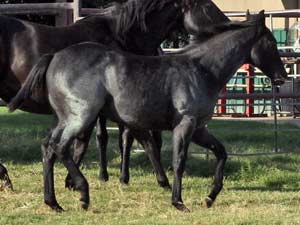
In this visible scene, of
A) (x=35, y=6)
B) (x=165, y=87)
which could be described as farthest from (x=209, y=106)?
(x=35, y=6)

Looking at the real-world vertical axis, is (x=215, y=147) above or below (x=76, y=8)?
below

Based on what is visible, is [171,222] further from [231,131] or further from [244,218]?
[231,131]

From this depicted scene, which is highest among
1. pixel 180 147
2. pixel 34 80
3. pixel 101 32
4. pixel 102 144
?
pixel 101 32

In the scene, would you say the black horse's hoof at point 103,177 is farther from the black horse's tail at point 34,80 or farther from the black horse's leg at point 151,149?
the black horse's tail at point 34,80

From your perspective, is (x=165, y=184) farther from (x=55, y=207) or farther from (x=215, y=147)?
(x=55, y=207)

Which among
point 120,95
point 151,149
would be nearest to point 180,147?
point 120,95

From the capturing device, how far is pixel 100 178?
922 cm

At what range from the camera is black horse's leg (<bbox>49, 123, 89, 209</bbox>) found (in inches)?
285

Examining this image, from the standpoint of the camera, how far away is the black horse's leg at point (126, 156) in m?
8.98

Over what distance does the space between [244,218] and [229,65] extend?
1.56m

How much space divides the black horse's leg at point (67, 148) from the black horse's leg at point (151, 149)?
1257 mm

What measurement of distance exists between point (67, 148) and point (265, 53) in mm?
2018

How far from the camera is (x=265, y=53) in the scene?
7.79 meters

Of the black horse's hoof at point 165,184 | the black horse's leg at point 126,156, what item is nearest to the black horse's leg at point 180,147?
the black horse's hoof at point 165,184
